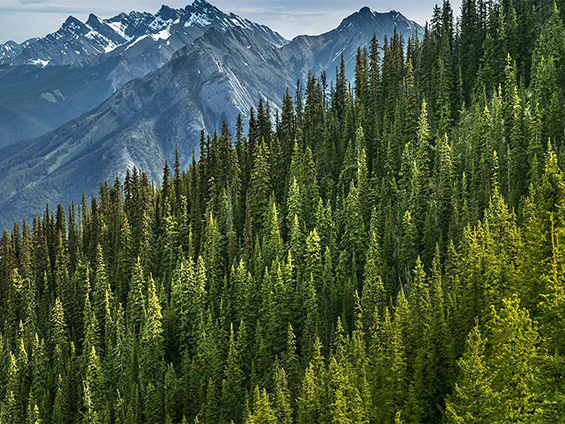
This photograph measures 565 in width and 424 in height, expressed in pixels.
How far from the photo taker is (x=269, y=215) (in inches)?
4449

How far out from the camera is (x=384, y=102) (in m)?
131

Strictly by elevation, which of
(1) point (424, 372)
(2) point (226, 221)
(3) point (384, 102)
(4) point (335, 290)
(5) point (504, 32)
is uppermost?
(5) point (504, 32)

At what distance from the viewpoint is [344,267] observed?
96.0 metres

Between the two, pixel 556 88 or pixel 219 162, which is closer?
pixel 556 88

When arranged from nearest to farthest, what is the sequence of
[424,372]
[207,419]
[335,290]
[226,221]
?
1. [424,372]
2. [207,419]
3. [335,290]
4. [226,221]

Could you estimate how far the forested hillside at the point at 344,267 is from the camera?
163 ft

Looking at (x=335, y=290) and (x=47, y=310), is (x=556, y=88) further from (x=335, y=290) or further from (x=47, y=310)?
(x=47, y=310)

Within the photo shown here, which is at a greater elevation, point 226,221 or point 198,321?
point 226,221

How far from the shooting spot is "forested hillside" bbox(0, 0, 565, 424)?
4972 centimetres

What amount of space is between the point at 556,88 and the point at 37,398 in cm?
10147

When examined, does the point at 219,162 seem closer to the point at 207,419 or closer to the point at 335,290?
the point at 335,290

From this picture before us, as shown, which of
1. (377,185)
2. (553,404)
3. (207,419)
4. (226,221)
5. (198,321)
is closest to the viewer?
(553,404)

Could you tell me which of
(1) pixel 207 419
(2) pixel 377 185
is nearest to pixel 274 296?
(1) pixel 207 419

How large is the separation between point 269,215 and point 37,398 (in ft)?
170
